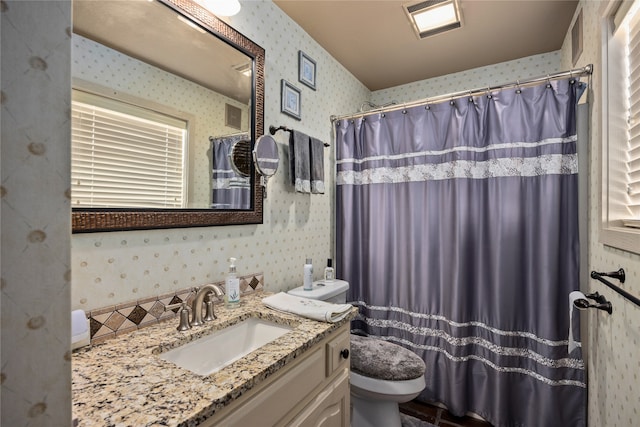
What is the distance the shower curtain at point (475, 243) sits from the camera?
Result: 161 cm

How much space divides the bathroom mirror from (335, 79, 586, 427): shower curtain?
96cm

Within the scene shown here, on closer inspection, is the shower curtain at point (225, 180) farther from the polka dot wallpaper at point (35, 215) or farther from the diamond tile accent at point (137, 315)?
the polka dot wallpaper at point (35, 215)

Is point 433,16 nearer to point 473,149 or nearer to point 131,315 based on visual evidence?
point 473,149

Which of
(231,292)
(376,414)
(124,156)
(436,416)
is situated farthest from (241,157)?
(436,416)

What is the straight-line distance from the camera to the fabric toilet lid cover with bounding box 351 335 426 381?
1498mm

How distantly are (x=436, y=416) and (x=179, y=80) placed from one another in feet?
7.63

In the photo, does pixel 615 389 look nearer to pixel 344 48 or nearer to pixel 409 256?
pixel 409 256

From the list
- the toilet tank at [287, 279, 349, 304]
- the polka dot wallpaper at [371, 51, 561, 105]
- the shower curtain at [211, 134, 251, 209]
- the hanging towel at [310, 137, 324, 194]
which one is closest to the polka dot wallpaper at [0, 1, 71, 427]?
the shower curtain at [211, 134, 251, 209]

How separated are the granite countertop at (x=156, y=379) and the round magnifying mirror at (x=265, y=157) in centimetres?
80

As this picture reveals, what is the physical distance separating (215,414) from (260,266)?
3.24 feet

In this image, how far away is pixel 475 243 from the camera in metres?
1.85

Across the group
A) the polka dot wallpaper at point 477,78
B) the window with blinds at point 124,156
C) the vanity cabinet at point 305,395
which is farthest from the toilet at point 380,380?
the polka dot wallpaper at point 477,78

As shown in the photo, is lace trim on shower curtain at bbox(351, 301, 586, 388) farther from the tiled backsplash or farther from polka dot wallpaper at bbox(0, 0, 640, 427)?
the tiled backsplash

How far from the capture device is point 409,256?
2076 millimetres
